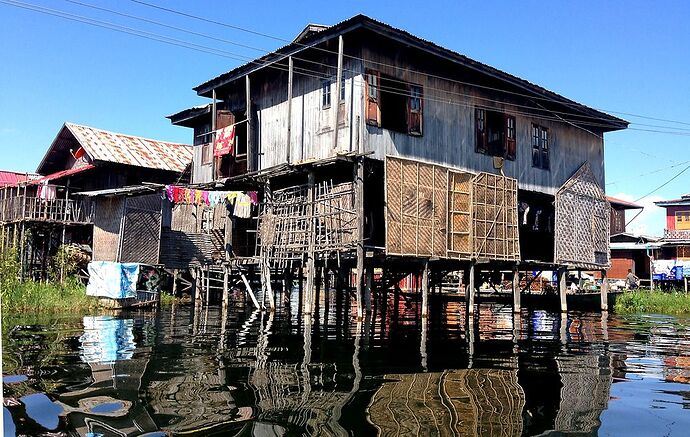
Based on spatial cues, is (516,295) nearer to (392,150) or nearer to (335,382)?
(392,150)

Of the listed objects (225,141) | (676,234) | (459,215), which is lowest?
(459,215)

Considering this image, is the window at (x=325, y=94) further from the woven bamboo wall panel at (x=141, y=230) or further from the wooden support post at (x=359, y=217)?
the woven bamboo wall panel at (x=141, y=230)

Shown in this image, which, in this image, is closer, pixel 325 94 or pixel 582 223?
pixel 325 94

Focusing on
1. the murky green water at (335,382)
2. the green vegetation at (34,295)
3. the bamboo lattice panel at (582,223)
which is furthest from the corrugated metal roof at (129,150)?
the bamboo lattice panel at (582,223)

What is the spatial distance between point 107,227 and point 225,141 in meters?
6.20

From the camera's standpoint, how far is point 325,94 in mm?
17625

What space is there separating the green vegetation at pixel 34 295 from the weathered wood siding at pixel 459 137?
35.4 feet

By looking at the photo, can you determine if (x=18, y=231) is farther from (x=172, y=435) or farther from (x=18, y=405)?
(x=172, y=435)

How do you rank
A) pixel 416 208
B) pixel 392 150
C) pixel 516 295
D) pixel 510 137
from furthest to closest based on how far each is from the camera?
pixel 510 137 → pixel 516 295 → pixel 416 208 → pixel 392 150

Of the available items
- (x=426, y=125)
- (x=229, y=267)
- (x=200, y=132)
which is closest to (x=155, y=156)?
(x=200, y=132)

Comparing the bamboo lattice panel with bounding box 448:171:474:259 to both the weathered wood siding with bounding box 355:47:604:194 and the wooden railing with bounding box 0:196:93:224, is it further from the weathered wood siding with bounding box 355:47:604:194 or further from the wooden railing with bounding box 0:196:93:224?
the wooden railing with bounding box 0:196:93:224

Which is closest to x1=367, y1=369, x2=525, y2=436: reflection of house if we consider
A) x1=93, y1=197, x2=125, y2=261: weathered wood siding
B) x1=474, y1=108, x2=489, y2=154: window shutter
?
x1=474, y1=108, x2=489, y2=154: window shutter

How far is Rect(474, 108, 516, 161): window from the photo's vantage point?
20188mm

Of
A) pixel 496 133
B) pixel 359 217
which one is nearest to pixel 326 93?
pixel 359 217
